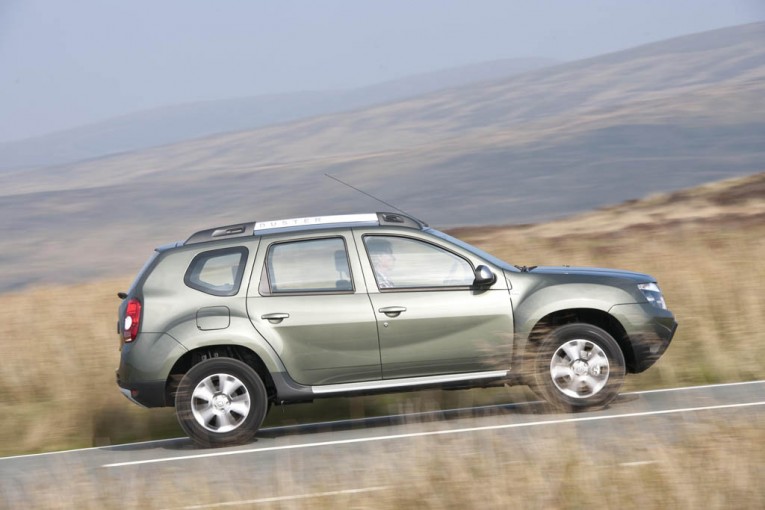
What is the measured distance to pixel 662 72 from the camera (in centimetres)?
14912

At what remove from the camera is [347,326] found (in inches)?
351

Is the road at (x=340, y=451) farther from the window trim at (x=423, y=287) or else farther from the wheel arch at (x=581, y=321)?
the window trim at (x=423, y=287)

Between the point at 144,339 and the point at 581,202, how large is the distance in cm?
5286

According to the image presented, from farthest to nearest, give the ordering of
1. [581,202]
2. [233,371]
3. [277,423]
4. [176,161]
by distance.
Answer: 1. [176,161]
2. [581,202]
3. [277,423]
4. [233,371]

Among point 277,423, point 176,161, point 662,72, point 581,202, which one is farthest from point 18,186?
point 277,423

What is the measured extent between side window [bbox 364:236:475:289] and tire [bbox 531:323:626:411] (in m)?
0.83

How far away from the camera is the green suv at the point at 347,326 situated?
29.1 feet

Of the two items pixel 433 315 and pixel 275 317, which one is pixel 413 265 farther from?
pixel 275 317

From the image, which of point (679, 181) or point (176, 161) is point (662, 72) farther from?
point (679, 181)

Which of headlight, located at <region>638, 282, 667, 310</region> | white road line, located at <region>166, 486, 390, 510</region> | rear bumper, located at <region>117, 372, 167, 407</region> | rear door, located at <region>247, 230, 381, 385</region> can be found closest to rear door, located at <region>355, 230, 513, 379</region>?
rear door, located at <region>247, 230, 381, 385</region>

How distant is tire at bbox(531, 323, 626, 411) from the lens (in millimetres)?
8984

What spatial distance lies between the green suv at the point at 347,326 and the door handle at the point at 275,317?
0.04 feet

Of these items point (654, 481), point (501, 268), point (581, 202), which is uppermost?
point (581, 202)

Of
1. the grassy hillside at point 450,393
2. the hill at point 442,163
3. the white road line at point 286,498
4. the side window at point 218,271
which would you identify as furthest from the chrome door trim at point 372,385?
the hill at point 442,163
